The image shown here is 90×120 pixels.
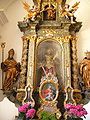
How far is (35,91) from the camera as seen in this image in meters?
8.14

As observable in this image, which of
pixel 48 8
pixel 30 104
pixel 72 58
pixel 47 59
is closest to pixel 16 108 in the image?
pixel 30 104

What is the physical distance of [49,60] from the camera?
8.59 metres

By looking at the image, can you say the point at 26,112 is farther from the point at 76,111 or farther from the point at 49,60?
the point at 49,60

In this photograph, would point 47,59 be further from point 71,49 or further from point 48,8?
point 48,8

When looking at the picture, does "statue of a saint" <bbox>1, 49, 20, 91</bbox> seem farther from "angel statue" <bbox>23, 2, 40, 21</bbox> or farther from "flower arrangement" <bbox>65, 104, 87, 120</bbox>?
"flower arrangement" <bbox>65, 104, 87, 120</bbox>

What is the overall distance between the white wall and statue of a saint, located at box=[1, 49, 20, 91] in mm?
263

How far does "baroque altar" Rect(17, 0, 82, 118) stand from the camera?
8.11 meters

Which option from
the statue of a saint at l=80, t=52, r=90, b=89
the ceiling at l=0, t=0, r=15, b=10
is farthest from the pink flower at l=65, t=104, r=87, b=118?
the ceiling at l=0, t=0, r=15, b=10

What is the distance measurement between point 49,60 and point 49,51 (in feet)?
1.17

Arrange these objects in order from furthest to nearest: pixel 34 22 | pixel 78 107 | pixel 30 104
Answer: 1. pixel 34 22
2. pixel 30 104
3. pixel 78 107

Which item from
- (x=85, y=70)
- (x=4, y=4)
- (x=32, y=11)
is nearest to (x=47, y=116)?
(x=85, y=70)

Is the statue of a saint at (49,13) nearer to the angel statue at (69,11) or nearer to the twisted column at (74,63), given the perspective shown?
the angel statue at (69,11)

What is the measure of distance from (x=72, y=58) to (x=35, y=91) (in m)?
1.54

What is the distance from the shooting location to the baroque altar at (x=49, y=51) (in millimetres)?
8109
